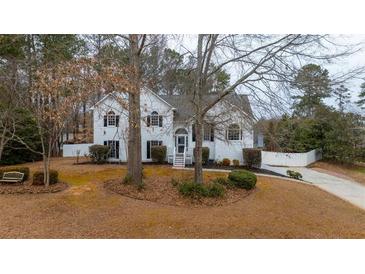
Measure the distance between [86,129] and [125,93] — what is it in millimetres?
3008

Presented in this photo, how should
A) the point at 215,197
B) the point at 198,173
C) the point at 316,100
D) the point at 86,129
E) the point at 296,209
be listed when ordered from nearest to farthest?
the point at 316,100 < the point at 296,209 < the point at 215,197 < the point at 198,173 < the point at 86,129

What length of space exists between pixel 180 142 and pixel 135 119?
3.49 m

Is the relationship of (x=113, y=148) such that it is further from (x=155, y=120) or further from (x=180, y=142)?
(x=180, y=142)

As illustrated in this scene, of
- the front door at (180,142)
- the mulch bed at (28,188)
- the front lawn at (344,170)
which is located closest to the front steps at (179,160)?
the front door at (180,142)

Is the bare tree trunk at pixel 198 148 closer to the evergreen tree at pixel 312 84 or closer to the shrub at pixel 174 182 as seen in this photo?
the shrub at pixel 174 182

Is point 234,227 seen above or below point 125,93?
below

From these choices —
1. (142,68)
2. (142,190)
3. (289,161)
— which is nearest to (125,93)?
(142,68)

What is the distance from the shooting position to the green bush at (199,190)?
5801mm

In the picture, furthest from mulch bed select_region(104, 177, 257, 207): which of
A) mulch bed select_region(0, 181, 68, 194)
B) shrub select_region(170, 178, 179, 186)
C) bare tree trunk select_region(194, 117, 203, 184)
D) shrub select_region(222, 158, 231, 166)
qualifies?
shrub select_region(222, 158, 231, 166)

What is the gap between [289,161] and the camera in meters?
9.94

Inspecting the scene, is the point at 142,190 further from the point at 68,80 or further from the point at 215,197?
the point at 68,80

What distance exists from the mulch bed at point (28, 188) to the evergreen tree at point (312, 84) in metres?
6.20

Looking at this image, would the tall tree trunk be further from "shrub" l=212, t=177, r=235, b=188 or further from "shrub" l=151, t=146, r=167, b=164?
"shrub" l=212, t=177, r=235, b=188

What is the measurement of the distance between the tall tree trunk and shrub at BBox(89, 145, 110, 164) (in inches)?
64.5
